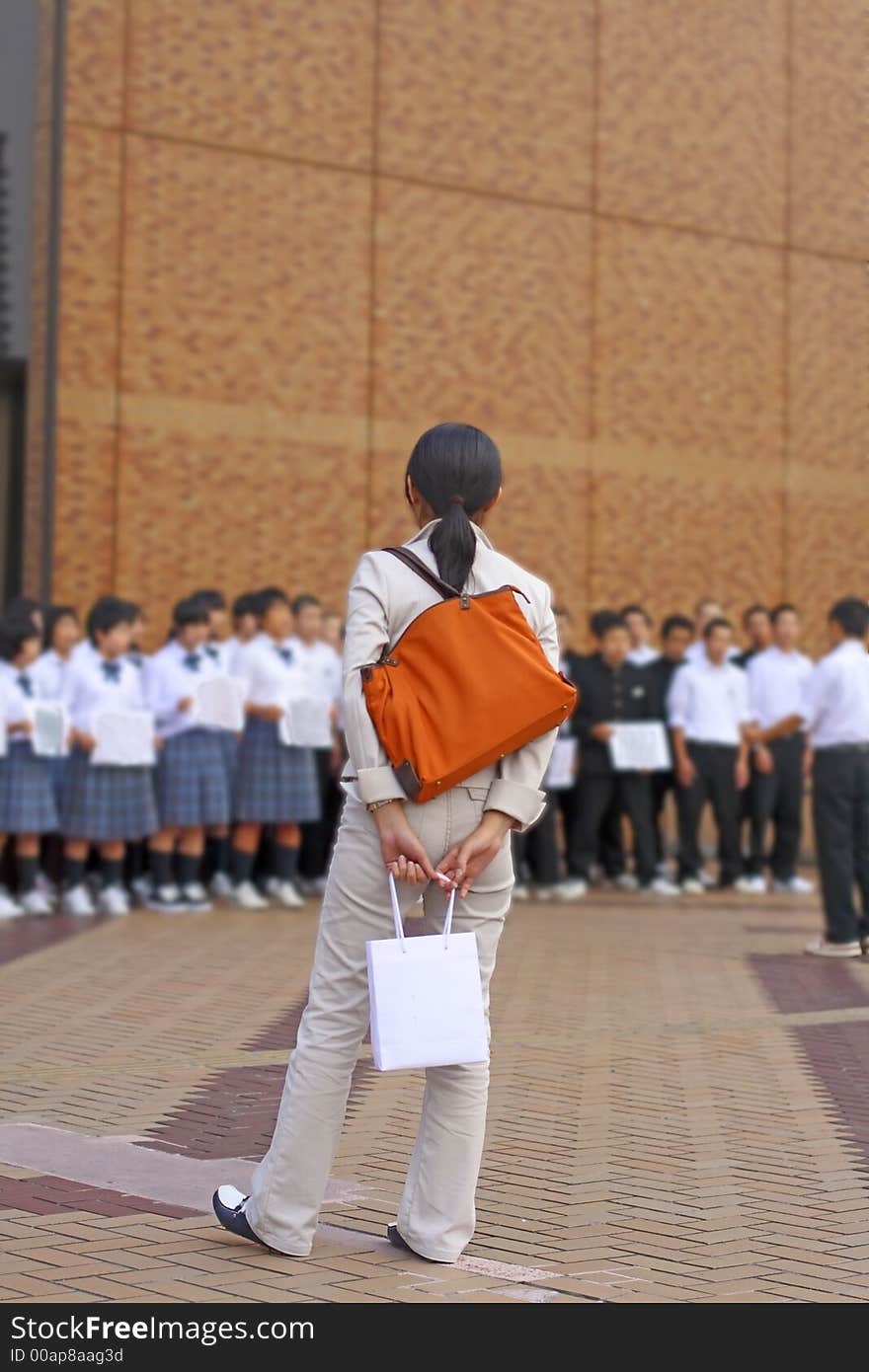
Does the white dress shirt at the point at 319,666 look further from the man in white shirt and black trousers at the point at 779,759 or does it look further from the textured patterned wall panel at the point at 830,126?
the textured patterned wall panel at the point at 830,126

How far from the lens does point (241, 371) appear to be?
59.9ft

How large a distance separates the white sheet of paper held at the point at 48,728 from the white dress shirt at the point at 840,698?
4764 millimetres

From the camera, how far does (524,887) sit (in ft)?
52.2

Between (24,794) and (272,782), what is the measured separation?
1802 mm

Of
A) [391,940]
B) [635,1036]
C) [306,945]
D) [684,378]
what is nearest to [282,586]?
[684,378]

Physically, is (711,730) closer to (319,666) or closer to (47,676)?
(319,666)

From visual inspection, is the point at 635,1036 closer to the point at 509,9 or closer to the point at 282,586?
the point at 282,586

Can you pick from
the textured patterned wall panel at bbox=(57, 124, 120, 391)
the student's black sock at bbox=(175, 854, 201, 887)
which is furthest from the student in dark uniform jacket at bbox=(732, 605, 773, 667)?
the textured patterned wall panel at bbox=(57, 124, 120, 391)

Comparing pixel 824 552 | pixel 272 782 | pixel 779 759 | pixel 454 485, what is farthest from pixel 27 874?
pixel 824 552

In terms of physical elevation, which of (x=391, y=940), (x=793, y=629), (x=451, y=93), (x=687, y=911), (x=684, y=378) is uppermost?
(x=451, y=93)

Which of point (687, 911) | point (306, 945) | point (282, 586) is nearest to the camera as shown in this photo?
point (306, 945)

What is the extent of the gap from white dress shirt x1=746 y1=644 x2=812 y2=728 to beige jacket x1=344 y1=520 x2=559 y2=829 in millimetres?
11431
